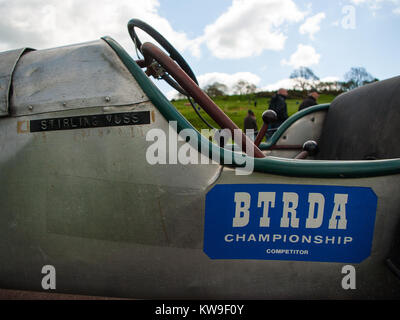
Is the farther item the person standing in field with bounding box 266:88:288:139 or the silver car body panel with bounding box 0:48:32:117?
the person standing in field with bounding box 266:88:288:139

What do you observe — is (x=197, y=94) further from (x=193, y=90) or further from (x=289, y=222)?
(x=289, y=222)

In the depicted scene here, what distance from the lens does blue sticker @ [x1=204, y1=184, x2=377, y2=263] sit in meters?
0.93

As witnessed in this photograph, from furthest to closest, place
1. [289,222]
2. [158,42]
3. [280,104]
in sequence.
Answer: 1. [280,104]
2. [158,42]
3. [289,222]

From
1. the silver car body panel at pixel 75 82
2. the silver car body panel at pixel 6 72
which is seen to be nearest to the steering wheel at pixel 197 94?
the silver car body panel at pixel 75 82

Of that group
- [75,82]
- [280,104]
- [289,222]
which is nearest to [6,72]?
[75,82]

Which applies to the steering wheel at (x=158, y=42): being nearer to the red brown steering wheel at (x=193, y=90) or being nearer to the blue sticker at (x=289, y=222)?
the red brown steering wheel at (x=193, y=90)

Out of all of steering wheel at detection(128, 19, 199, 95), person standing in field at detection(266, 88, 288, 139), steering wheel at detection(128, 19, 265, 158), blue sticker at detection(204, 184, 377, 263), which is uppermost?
person standing in field at detection(266, 88, 288, 139)

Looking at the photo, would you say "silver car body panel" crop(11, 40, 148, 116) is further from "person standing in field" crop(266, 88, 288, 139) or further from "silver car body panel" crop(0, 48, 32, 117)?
"person standing in field" crop(266, 88, 288, 139)

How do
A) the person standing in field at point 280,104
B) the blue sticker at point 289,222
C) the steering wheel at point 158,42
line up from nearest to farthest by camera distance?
the blue sticker at point 289,222, the steering wheel at point 158,42, the person standing in field at point 280,104

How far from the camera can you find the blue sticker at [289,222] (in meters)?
0.93

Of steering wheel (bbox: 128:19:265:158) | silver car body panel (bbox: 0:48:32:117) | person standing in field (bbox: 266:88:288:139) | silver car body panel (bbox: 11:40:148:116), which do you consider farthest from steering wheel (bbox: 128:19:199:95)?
person standing in field (bbox: 266:88:288:139)

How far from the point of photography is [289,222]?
0.94m

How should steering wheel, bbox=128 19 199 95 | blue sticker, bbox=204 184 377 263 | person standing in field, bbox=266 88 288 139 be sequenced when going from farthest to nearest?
person standing in field, bbox=266 88 288 139
steering wheel, bbox=128 19 199 95
blue sticker, bbox=204 184 377 263
